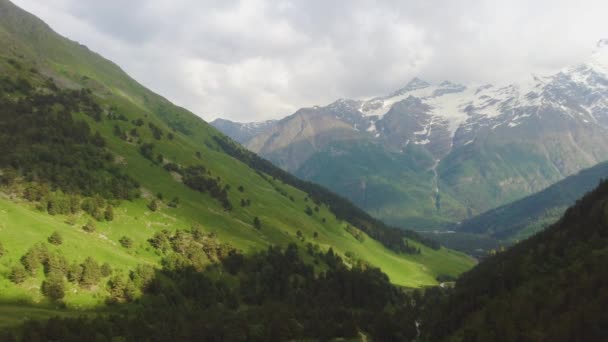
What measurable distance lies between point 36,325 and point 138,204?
79761 millimetres

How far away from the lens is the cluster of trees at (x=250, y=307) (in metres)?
81.1

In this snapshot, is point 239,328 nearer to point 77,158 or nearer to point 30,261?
point 30,261

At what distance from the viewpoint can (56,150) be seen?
14500 cm

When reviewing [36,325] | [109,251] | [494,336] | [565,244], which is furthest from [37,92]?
[565,244]

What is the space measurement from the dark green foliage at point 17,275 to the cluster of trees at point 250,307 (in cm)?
1757

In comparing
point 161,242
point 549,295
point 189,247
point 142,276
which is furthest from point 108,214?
point 549,295

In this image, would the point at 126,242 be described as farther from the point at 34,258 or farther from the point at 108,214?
the point at 34,258

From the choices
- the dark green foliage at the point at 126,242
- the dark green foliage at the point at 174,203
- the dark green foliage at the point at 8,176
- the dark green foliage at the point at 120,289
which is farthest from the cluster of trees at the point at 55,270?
the dark green foliage at the point at 174,203

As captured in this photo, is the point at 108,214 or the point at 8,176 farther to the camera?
the point at 108,214

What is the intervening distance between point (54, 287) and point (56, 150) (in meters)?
73.3

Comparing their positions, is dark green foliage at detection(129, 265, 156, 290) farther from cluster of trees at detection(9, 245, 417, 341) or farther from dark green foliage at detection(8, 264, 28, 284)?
dark green foliage at detection(8, 264, 28, 284)

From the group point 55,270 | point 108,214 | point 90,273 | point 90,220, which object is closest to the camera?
point 55,270

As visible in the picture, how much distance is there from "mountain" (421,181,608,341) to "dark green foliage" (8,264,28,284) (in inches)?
3680

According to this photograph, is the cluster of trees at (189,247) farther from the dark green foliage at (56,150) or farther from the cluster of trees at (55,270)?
the cluster of trees at (55,270)
